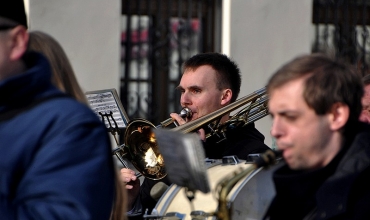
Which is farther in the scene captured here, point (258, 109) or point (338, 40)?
point (338, 40)

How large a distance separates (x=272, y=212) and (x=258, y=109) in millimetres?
2385

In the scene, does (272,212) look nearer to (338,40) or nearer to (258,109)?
(258,109)

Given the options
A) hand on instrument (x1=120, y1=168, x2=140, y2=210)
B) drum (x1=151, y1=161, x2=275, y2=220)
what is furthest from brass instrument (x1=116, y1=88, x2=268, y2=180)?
drum (x1=151, y1=161, x2=275, y2=220)

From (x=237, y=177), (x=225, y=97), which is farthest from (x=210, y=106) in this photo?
(x=237, y=177)

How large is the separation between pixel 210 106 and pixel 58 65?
7.57 feet

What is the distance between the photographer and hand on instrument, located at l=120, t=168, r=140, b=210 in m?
4.57

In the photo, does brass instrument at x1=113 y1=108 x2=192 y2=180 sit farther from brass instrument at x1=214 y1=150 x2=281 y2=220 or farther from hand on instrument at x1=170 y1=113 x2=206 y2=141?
brass instrument at x1=214 y1=150 x2=281 y2=220

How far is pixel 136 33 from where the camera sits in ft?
24.6

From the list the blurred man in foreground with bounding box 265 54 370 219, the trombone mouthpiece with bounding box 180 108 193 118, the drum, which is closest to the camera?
the blurred man in foreground with bounding box 265 54 370 219

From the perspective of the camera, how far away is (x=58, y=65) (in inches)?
108


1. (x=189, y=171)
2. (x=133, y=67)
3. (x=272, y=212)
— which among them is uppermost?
(x=189, y=171)

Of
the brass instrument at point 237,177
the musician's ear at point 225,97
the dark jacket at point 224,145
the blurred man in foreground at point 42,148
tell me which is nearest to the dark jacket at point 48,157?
the blurred man in foreground at point 42,148

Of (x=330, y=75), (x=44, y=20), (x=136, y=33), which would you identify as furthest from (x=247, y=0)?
(x=330, y=75)

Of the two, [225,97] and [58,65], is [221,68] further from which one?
[58,65]
